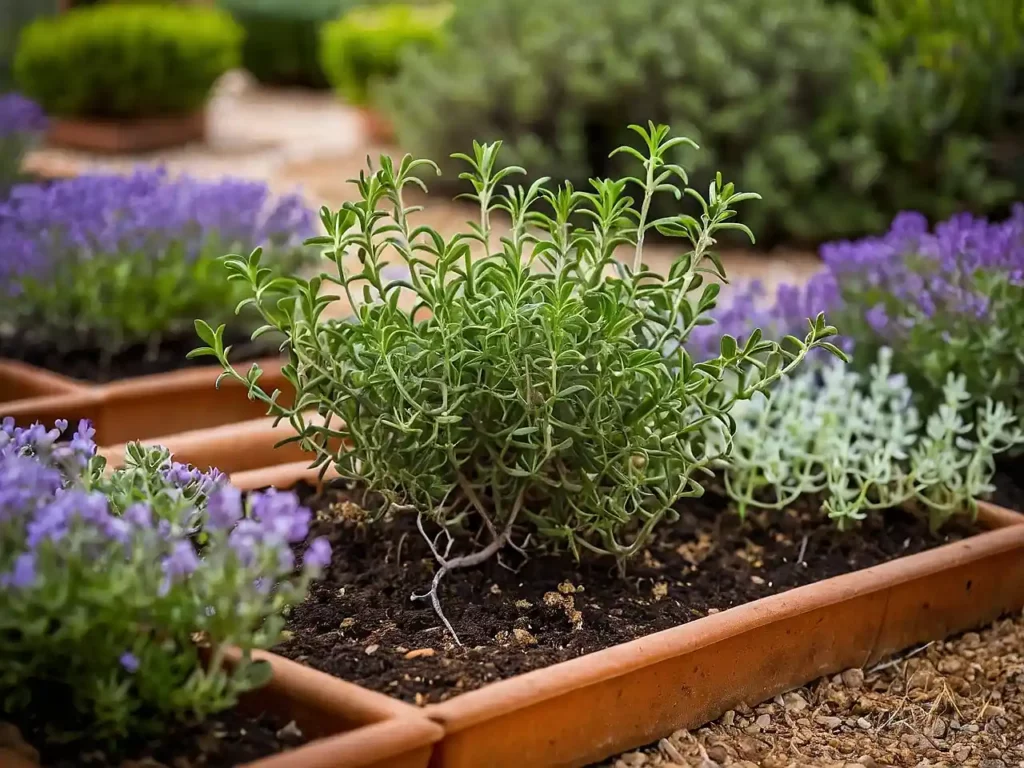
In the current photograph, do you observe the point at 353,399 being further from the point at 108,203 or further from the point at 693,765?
the point at 108,203

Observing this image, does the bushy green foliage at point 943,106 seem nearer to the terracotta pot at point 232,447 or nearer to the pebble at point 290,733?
the terracotta pot at point 232,447

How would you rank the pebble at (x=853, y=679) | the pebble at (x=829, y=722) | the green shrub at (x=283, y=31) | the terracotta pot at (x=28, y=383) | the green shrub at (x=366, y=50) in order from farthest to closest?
the green shrub at (x=283, y=31), the green shrub at (x=366, y=50), the terracotta pot at (x=28, y=383), the pebble at (x=853, y=679), the pebble at (x=829, y=722)

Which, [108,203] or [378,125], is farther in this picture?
[378,125]

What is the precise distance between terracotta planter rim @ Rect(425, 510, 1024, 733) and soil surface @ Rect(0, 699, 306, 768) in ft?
0.83

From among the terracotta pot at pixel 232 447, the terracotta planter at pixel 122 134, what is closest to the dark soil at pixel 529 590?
the terracotta pot at pixel 232 447

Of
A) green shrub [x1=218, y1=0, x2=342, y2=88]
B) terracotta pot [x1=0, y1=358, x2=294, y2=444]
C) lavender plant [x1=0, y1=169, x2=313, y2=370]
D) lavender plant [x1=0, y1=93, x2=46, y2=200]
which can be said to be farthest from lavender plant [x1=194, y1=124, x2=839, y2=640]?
green shrub [x1=218, y1=0, x2=342, y2=88]

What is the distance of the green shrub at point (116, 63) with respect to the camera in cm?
1005

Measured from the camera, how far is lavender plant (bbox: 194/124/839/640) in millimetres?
2438

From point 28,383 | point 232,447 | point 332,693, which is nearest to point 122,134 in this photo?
point 28,383

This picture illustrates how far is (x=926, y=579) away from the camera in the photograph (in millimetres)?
2773

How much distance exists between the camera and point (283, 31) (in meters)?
15.1

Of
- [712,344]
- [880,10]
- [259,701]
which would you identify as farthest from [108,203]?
[880,10]

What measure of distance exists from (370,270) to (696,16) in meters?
5.41

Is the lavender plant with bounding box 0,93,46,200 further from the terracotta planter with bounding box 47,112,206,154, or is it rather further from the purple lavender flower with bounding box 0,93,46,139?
the terracotta planter with bounding box 47,112,206,154
